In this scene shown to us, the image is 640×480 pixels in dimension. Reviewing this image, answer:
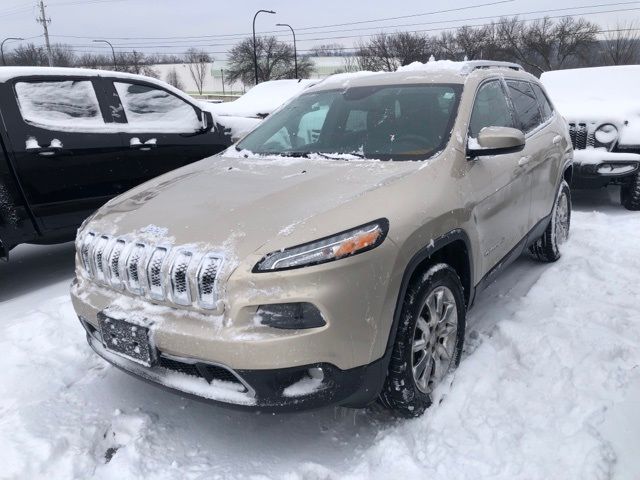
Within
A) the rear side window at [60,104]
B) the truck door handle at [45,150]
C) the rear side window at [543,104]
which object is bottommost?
the truck door handle at [45,150]

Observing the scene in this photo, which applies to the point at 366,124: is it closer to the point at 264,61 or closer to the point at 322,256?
the point at 322,256

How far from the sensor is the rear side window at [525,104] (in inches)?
159

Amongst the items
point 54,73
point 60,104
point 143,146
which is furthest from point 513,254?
point 54,73

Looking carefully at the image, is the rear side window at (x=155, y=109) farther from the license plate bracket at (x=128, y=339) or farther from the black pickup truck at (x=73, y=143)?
the license plate bracket at (x=128, y=339)

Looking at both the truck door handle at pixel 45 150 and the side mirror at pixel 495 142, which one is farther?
the truck door handle at pixel 45 150

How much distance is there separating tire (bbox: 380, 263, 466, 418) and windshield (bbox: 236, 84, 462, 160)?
2.40 feet

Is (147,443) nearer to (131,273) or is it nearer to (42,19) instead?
(131,273)

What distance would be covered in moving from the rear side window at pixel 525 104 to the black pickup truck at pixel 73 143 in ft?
10.8

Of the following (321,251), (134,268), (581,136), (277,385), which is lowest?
(277,385)

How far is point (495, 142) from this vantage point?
2.94 metres

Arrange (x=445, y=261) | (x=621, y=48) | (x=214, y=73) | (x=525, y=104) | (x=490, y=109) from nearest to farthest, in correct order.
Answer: (x=445, y=261), (x=490, y=109), (x=525, y=104), (x=621, y=48), (x=214, y=73)

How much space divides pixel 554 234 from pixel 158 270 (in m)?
3.61

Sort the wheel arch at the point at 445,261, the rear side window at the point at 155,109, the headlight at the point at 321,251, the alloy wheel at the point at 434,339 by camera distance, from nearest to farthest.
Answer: the headlight at the point at 321,251
the wheel arch at the point at 445,261
the alloy wheel at the point at 434,339
the rear side window at the point at 155,109

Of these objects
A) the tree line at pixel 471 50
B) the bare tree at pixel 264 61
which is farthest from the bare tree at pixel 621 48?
the bare tree at pixel 264 61
